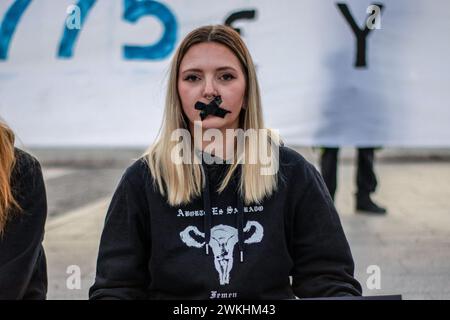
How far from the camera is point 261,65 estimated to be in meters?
4.31

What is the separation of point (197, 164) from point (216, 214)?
16 centimetres

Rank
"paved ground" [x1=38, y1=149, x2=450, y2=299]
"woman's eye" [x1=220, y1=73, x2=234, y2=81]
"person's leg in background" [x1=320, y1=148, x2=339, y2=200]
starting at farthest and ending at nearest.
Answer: "person's leg in background" [x1=320, y1=148, x2=339, y2=200] < "paved ground" [x1=38, y1=149, x2=450, y2=299] < "woman's eye" [x1=220, y1=73, x2=234, y2=81]

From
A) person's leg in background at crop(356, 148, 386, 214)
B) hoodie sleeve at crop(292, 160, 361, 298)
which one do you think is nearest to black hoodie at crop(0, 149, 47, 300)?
hoodie sleeve at crop(292, 160, 361, 298)

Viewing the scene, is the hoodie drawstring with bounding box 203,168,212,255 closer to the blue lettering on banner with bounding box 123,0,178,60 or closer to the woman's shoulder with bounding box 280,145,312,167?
the woman's shoulder with bounding box 280,145,312,167

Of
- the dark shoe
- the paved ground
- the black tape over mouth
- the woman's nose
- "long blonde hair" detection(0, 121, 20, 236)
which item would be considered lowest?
the paved ground

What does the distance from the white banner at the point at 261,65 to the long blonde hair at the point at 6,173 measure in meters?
2.23

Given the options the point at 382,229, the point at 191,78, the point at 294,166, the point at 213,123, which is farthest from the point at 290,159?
the point at 382,229

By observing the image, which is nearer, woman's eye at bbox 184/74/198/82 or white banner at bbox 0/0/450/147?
woman's eye at bbox 184/74/198/82

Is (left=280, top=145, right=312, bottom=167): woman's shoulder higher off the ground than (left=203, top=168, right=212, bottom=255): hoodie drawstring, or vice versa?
(left=280, top=145, right=312, bottom=167): woman's shoulder

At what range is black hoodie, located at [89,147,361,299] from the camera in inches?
75.2

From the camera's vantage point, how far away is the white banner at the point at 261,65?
421 centimetres

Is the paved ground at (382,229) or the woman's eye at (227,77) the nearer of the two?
the woman's eye at (227,77)

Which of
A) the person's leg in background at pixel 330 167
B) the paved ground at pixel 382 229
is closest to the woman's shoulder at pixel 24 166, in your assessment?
the paved ground at pixel 382 229

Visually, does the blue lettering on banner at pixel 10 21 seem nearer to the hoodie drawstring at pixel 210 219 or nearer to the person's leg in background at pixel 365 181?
the hoodie drawstring at pixel 210 219
